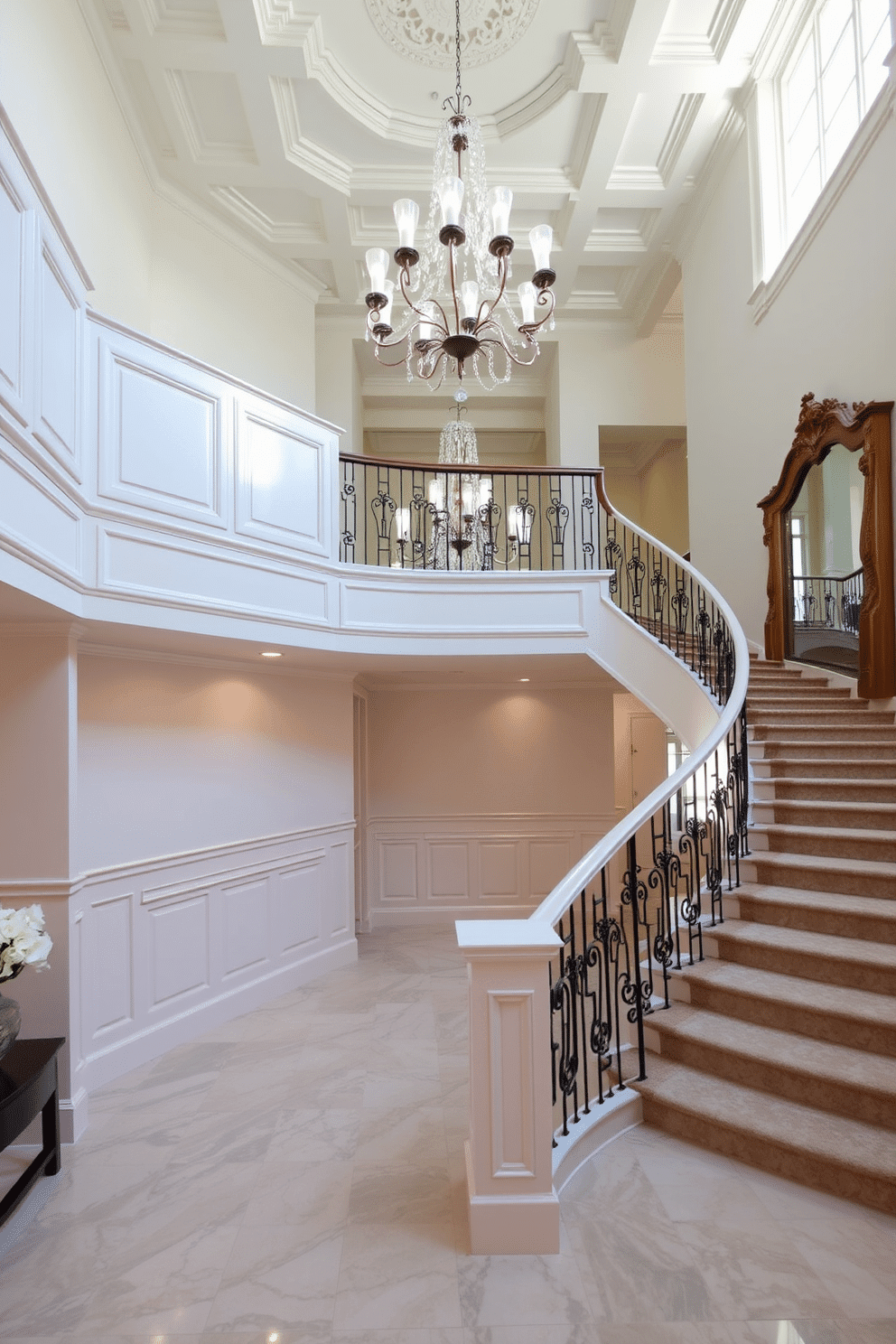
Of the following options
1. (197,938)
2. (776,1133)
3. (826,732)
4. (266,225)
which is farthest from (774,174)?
(197,938)

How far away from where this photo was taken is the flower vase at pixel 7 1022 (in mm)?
3123

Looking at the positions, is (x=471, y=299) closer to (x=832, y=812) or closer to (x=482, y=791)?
(x=832, y=812)

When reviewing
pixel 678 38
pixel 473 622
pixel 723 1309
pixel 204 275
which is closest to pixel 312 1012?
pixel 473 622

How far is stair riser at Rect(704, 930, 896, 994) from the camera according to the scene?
3.65 meters

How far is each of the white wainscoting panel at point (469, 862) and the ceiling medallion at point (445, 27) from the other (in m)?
7.20

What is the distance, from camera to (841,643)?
6.57 m

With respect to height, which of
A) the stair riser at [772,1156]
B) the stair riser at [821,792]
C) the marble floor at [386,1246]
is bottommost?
the marble floor at [386,1246]

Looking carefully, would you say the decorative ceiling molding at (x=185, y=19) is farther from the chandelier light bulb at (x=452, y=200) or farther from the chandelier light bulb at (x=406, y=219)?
the chandelier light bulb at (x=452, y=200)

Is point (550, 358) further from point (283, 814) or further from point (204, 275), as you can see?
point (283, 814)

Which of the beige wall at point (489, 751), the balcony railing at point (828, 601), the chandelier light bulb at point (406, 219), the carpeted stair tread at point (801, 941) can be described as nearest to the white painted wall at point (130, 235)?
the chandelier light bulb at point (406, 219)

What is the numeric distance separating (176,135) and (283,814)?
622cm

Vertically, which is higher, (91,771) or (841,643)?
(841,643)

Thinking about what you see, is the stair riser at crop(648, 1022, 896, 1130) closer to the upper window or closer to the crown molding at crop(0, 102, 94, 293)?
the crown molding at crop(0, 102, 94, 293)

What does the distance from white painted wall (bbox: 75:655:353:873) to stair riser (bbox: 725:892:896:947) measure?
348 cm
